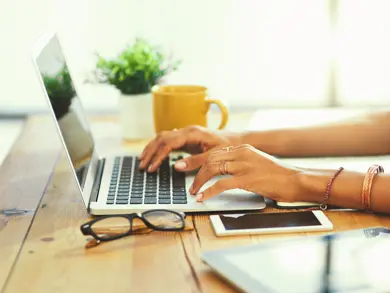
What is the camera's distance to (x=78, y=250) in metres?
1.02

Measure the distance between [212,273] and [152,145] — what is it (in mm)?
547

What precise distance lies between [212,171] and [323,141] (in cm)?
38

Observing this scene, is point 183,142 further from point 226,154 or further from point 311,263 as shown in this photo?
point 311,263

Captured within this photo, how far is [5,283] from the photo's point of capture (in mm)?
918

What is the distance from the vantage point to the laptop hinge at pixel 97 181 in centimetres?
121

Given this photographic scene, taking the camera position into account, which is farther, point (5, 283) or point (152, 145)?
point (152, 145)

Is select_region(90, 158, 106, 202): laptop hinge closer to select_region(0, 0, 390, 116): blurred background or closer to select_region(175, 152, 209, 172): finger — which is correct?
select_region(175, 152, 209, 172): finger

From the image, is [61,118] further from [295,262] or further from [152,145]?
[295,262]

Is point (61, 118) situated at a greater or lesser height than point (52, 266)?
greater

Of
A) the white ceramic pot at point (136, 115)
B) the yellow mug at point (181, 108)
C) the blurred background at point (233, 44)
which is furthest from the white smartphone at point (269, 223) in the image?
the blurred background at point (233, 44)

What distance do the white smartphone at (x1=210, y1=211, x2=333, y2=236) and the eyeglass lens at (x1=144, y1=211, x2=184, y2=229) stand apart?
53 millimetres

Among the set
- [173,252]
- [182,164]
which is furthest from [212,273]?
[182,164]

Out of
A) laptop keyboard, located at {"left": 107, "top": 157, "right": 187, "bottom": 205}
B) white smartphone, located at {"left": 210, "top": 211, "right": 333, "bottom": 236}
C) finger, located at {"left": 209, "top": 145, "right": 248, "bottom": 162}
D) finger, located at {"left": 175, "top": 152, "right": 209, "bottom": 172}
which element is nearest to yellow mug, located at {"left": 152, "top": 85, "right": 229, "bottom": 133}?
laptop keyboard, located at {"left": 107, "top": 157, "right": 187, "bottom": 205}

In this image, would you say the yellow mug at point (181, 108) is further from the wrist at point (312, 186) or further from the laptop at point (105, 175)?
the wrist at point (312, 186)
